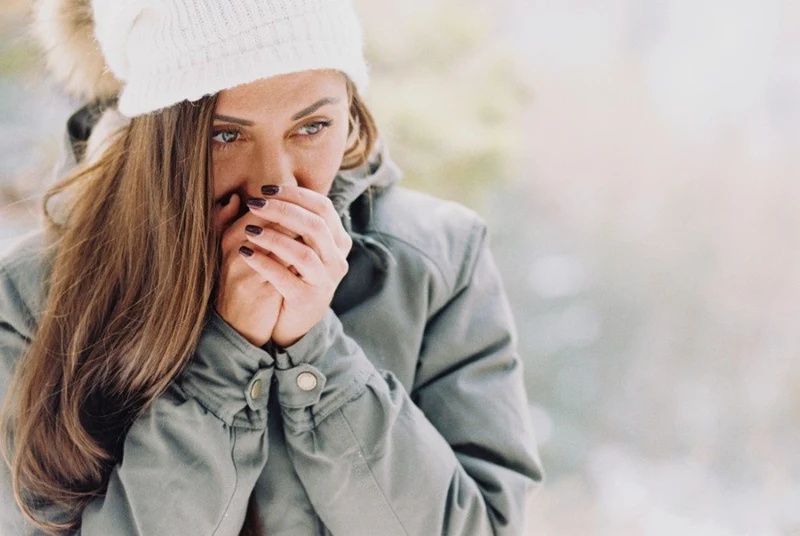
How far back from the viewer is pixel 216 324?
3.34 ft

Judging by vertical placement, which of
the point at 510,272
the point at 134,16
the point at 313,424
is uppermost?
the point at 134,16

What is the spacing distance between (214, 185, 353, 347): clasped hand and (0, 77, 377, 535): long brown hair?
3cm

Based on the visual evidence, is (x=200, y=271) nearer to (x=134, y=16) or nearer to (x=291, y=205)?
(x=291, y=205)

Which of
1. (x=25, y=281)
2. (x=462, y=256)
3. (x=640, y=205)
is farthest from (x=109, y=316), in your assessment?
(x=640, y=205)

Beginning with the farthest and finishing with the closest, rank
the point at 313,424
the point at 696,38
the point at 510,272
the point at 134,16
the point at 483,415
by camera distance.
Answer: the point at 510,272 → the point at 696,38 → the point at 483,415 → the point at 313,424 → the point at 134,16

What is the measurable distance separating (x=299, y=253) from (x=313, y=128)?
0.48 ft

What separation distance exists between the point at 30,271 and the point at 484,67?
3.05 feet

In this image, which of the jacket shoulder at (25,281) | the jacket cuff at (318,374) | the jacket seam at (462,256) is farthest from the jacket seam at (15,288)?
the jacket seam at (462,256)

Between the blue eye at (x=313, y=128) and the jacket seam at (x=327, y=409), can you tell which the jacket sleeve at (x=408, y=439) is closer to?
the jacket seam at (x=327, y=409)

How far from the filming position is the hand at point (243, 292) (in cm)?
100

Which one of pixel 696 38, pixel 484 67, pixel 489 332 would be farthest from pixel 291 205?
pixel 696 38

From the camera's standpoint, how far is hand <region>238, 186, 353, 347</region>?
945 millimetres

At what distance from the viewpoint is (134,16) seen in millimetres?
911

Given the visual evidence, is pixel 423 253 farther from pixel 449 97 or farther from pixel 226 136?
pixel 449 97
